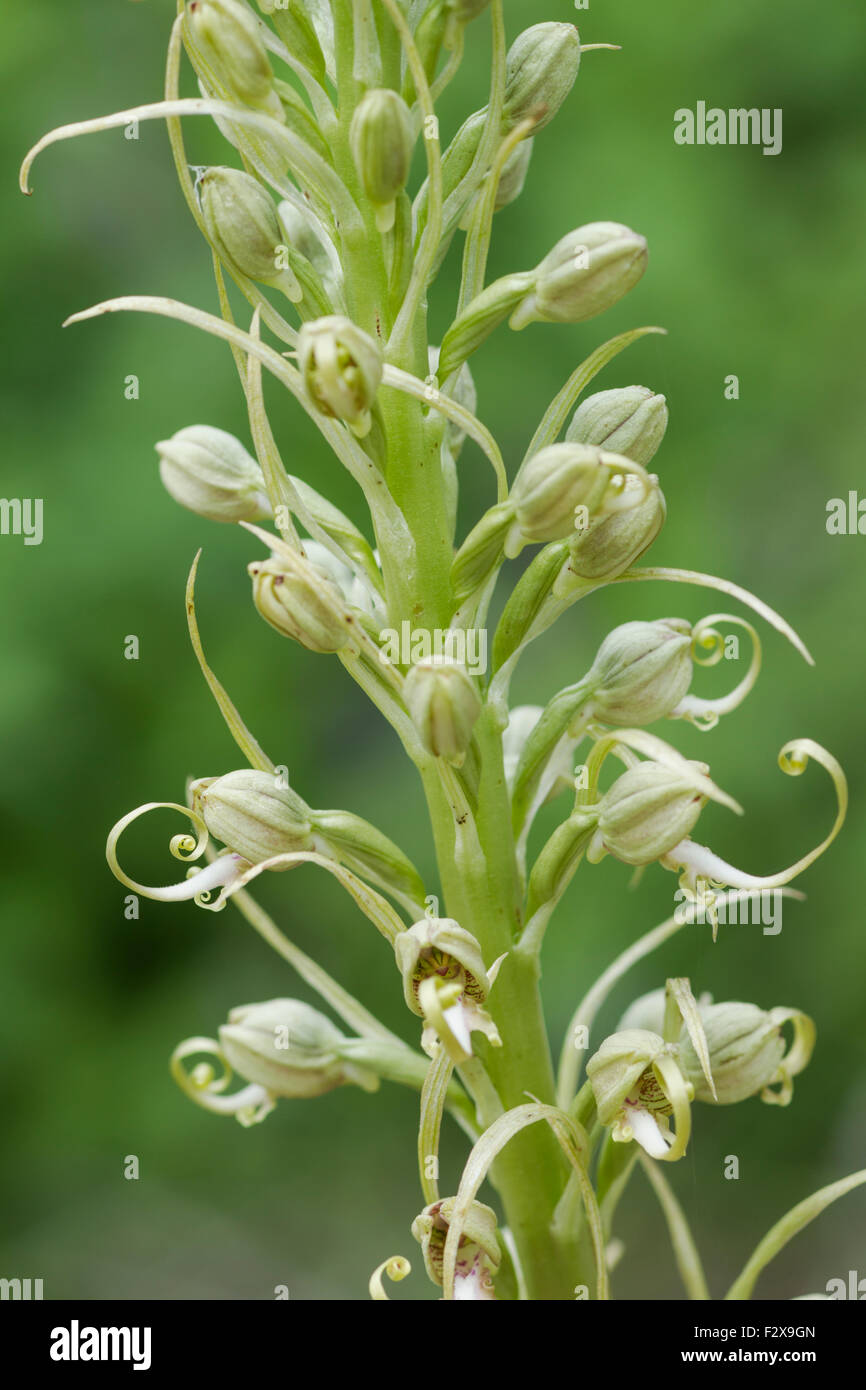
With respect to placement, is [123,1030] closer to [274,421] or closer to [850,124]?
[274,421]

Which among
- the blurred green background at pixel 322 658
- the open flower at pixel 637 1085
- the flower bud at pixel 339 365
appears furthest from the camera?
the blurred green background at pixel 322 658

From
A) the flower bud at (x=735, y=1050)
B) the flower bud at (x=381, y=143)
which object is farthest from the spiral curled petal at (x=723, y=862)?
the flower bud at (x=381, y=143)

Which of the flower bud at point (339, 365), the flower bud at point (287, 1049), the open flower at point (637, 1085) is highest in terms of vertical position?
the flower bud at point (339, 365)

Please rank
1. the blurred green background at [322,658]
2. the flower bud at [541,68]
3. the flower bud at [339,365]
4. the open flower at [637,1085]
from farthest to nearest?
the blurred green background at [322,658], the flower bud at [541,68], the open flower at [637,1085], the flower bud at [339,365]

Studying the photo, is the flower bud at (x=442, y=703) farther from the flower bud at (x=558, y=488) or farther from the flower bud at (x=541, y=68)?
the flower bud at (x=541, y=68)

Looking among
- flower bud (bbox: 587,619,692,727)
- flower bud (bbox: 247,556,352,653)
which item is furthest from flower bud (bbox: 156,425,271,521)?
flower bud (bbox: 587,619,692,727)

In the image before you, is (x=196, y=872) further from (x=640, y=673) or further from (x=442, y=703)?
(x=640, y=673)

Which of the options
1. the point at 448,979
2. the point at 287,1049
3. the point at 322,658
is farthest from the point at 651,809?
the point at 322,658

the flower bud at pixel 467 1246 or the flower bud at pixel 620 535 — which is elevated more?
the flower bud at pixel 620 535
